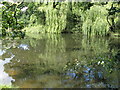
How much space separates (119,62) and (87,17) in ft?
29.3

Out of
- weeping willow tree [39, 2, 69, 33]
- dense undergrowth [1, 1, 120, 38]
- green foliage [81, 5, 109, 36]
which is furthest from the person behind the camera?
weeping willow tree [39, 2, 69, 33]

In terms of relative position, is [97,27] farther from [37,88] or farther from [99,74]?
[37,88]

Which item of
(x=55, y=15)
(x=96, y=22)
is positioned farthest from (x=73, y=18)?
(x=96, y=22)

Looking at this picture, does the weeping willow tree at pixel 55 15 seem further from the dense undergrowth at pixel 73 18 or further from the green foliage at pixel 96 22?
the green foliage at pixel 96 22

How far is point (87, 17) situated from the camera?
581 inches

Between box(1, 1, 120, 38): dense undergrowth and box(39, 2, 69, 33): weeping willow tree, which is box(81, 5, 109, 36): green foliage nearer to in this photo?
box(1, 1, 120, 38): dense undergrowth

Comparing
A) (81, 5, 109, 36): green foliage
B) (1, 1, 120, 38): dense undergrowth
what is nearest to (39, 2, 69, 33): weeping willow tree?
(1, 1, 120, 38): dense undergrowth

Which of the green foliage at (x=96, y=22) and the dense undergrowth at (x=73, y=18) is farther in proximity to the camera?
the dense undergrowth at (x=73, y=18)

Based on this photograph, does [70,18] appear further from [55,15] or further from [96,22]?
[96,22]

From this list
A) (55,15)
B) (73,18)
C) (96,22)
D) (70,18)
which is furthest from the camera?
(73,18)

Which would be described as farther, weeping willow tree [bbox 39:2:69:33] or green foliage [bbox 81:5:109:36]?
weeping willow tree [bbox 39:2:69:33]

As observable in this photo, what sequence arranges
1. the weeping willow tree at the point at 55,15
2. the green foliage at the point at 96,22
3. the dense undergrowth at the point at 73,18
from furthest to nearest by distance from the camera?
1. the weeping willow tree at the point at 55,15
2. the dense undergrowth at the point at 73,18
3. the green foliage at the point at 96,22

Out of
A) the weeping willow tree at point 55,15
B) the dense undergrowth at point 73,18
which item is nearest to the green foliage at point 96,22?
the dense undergrowth at point 73,18

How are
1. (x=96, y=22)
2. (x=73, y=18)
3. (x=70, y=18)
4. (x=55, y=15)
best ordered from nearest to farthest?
(x=96, y=22), (x=55, y=15), (x=70, y=18), (x=73, y=18)
